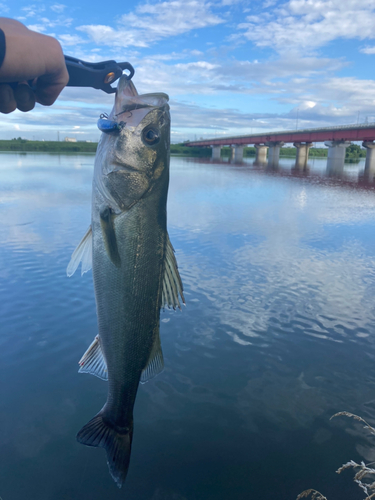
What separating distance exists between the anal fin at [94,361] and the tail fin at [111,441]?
1.18ft

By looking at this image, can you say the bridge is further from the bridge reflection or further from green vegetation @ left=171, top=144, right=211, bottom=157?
green vegetation @ left=171, top=144, right=211, bottom=157

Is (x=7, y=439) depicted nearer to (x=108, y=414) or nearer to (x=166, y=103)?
(x=108, y=414)

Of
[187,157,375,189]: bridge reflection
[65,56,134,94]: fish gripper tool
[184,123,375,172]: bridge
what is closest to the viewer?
[65,56,134,94]: fish gripper tool

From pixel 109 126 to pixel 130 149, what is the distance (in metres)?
0.21

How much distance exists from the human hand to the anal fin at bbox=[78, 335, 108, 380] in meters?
2.15

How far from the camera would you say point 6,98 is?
3.27 meters

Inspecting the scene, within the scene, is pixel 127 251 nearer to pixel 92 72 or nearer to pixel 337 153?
pixel 92 72

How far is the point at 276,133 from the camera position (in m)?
79.8

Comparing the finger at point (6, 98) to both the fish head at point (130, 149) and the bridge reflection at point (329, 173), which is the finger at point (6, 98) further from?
the bridge reflection at point (329, 173)

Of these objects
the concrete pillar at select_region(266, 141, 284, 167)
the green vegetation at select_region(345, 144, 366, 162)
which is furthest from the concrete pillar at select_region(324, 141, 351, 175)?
the green vegetation at select_region(345, 144, 366, 162)

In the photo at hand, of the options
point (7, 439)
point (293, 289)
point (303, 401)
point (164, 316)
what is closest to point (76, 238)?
point (164, 316)

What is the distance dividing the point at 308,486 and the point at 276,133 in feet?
272

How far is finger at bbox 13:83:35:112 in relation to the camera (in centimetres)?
330

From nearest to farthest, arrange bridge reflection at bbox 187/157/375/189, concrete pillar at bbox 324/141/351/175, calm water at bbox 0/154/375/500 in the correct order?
calm water at bbox 0/154/375/500, bridge reflection at bbox 187/157/375/189, concrete pillar at bbox 324/141/351/175
